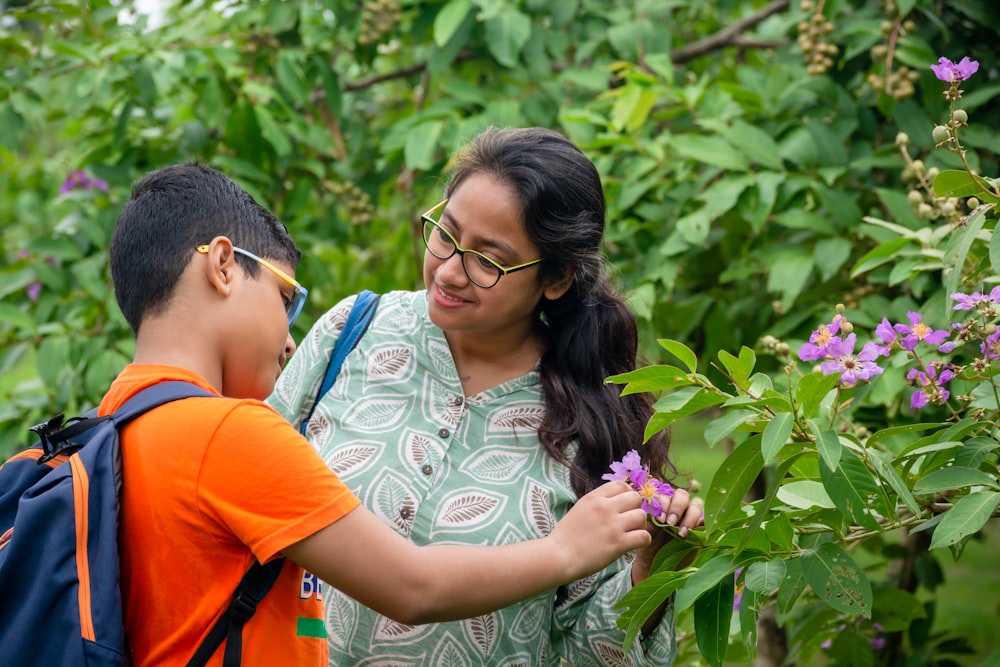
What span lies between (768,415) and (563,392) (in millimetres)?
625

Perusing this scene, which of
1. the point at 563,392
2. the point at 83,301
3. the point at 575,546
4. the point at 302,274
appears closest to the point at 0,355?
the point at 83,301

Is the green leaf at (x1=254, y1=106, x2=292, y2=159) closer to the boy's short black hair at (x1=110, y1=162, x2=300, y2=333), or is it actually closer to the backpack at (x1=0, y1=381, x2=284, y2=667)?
the boy's short black hair at (x1=110, y1=162, x2=300, y2=333)

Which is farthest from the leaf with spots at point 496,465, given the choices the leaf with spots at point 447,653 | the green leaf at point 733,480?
the green leaf at point 733,480

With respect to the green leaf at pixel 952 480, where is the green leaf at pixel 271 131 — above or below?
above

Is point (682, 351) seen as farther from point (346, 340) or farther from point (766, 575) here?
point (346, 340)

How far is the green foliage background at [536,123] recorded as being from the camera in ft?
9.14

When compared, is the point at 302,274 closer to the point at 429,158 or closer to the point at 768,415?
the point at 429,158

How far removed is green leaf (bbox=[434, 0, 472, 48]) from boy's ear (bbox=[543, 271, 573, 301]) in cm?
133

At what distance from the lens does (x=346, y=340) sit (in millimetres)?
2127

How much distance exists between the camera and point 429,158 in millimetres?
3229

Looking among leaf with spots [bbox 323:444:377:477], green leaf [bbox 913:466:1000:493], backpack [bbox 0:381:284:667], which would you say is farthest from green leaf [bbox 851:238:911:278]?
backpack [bbox 0:381:284:667]

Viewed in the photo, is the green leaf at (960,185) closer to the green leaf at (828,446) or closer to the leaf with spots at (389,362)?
the green leaf at (828,446)

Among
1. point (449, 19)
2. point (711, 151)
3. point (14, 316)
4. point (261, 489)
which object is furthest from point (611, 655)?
point (14, 316)

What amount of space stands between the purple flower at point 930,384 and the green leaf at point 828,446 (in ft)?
1.07
